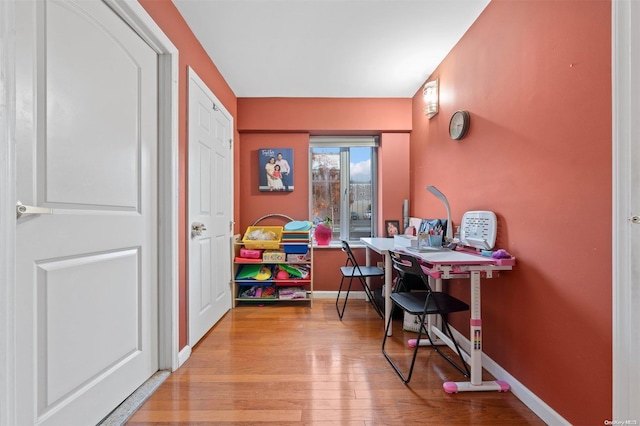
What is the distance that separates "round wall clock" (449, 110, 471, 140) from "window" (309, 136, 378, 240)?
1.46 metres

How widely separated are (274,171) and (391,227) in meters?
1.68

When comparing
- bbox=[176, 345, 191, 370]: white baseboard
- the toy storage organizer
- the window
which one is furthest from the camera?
the window

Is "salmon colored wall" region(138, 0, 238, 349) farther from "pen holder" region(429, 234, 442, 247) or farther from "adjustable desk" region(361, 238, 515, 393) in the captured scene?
"pen holder" region(429, 234, 442, 247)

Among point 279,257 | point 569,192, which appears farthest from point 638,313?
point 279,257

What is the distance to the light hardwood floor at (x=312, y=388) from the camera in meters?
1.37

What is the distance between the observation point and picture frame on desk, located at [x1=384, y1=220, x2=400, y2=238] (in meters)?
3.36

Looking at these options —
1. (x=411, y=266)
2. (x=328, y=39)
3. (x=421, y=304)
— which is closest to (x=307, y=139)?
(x=328, y=39)

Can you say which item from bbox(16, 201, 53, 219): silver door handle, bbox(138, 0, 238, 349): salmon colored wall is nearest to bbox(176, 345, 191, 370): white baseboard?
bbox(138, 0, 238, 349): salmon colored wall

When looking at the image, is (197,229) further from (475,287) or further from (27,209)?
(475,287)

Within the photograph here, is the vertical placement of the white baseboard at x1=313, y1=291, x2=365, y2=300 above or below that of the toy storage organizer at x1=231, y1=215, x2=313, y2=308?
below

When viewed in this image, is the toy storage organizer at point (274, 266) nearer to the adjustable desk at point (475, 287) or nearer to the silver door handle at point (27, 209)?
the adjustable desk at point (475, 287)

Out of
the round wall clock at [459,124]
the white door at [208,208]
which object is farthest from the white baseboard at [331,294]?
the round wall clock at [459,124]

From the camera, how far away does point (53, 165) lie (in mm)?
1045

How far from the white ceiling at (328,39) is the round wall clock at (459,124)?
26.0 inches
